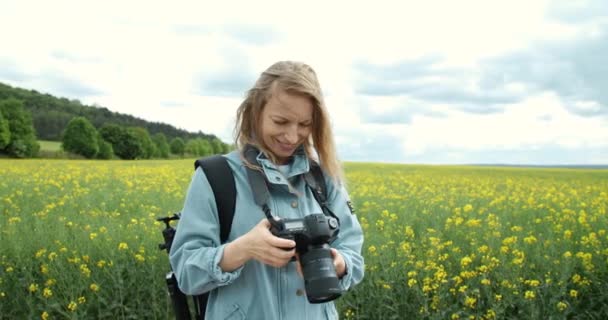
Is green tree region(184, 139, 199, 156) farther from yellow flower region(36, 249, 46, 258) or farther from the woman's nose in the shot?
the woman's nose

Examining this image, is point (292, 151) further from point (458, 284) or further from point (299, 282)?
point (458, 284)

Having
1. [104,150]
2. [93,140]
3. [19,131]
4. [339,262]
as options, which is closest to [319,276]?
[339,262]

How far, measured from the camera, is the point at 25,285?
15.6 feet

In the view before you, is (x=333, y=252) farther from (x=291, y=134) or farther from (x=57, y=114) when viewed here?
(x=57, y=114)

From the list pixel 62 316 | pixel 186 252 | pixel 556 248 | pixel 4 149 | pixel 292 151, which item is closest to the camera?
pixel 186 252

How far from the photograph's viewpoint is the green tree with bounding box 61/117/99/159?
2687 inches

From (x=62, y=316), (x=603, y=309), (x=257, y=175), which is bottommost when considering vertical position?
(x=62, y=316)

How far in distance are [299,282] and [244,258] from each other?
0.98ft

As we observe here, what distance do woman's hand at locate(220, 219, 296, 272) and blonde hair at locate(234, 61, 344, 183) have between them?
1.38 ft

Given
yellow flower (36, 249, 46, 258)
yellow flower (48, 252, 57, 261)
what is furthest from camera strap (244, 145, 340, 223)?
yellow flower (36, 249, 46, 258)

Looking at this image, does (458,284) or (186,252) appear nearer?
(186,252)

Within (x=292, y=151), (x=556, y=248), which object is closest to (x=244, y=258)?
(x=292, y=151)

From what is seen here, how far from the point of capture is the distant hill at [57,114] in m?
77.8

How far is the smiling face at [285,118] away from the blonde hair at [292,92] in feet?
0.08
